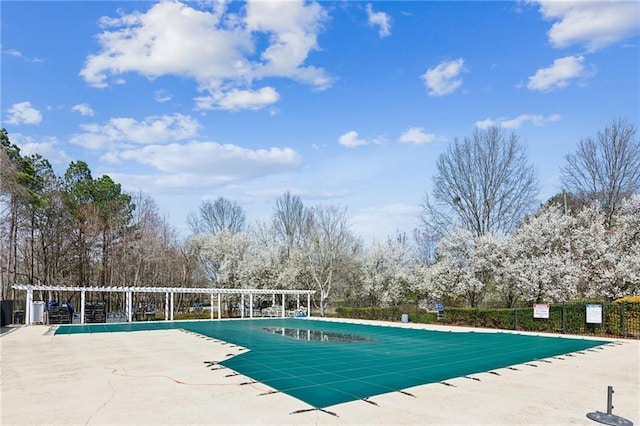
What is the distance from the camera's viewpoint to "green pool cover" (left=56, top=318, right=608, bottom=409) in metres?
6.85

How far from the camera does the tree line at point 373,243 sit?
66.0ft

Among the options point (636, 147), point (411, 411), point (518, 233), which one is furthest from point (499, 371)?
point (636, 147)

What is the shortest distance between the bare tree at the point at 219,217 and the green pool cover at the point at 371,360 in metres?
28.3

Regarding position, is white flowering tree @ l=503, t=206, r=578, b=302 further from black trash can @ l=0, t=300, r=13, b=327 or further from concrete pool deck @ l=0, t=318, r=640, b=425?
black trash can @ l=0, t=300, r=13, b=327

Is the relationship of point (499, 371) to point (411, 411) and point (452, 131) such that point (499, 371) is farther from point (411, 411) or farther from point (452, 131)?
point (452, 131)

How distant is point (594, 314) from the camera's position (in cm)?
1567

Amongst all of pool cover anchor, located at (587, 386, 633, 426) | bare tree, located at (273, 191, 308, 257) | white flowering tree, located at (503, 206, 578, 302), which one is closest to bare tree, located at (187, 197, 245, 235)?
bare tree, located at (273, 191, 308, 257)

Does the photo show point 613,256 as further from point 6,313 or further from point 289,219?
point 6,313

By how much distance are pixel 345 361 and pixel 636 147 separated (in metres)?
24.8

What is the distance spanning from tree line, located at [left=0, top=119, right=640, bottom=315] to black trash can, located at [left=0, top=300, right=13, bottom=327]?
4.55 metres

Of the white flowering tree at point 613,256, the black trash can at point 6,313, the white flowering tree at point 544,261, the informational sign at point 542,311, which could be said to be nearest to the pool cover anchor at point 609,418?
the informational sign at point 542,311

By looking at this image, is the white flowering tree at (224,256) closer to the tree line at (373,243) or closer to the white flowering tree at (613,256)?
the tree line at (373,243)

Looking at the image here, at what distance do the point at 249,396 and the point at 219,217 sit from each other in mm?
37165

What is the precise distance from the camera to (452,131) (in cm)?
2905
